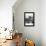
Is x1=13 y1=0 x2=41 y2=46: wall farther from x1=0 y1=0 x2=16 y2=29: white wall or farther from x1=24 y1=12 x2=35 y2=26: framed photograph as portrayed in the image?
x1=0 y1=0 x2=16 y2=29: white wall

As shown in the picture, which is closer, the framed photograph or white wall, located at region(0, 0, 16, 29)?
white wall, located at region(0, 0, 16, 29)

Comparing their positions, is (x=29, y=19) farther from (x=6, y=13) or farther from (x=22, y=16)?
(x=6, y=13)

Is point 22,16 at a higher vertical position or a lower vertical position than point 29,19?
higher

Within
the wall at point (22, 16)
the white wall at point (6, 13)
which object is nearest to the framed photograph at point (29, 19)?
the wall at point (22, 16)

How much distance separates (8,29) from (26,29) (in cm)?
150

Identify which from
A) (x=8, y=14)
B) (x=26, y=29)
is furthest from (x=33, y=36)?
(x=8, y=14)

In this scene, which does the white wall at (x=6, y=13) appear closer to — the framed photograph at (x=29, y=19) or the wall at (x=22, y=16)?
the wall at (x=22, y=16)

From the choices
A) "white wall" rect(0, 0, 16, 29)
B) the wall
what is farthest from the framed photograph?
"white wall" rect(0, 0, 16, 29)

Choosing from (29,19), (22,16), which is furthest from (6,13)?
(29,19)

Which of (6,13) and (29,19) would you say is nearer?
(6,13)

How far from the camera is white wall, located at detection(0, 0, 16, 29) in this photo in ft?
14.4

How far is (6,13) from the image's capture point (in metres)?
4.44

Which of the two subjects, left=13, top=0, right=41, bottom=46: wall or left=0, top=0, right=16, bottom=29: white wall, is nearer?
left=0, top=0, right=16, bottom=29: white wall

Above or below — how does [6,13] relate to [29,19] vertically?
above
